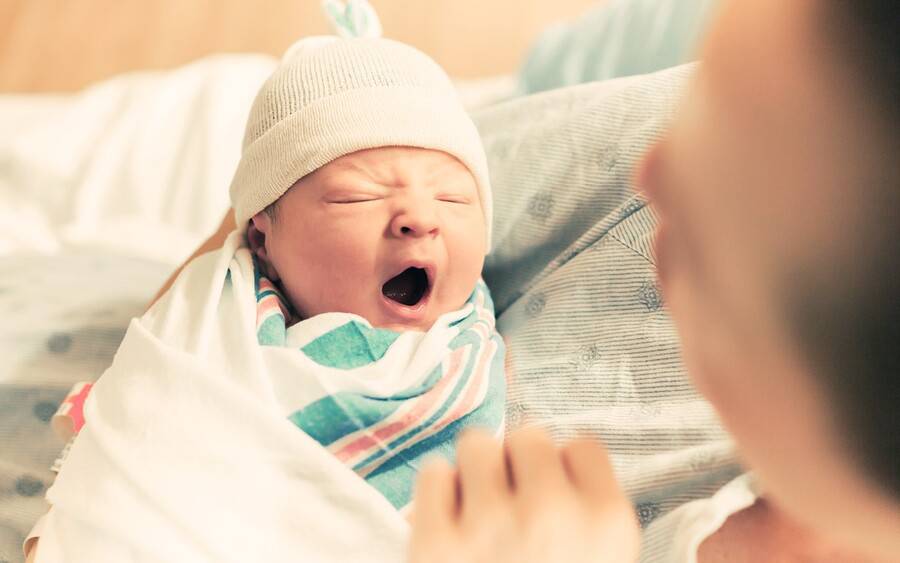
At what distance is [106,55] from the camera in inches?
60.6

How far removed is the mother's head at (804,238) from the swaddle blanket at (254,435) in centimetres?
38

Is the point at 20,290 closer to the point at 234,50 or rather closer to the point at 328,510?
the point at 328,510

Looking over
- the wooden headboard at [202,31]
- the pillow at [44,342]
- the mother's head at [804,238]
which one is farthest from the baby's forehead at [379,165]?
the wooden headboard at [202,31]

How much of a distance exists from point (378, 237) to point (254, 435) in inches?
8.5

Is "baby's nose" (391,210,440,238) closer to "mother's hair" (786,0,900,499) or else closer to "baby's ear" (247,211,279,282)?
"baby's ear" (247,211,279,282)

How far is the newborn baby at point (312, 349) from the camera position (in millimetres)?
547

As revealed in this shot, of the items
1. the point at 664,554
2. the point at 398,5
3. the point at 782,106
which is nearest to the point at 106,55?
the point at 398,5

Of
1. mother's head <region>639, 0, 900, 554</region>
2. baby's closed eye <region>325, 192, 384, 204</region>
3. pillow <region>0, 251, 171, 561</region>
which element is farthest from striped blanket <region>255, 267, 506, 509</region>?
mother's head <region>639, 0, 900, 554</region>

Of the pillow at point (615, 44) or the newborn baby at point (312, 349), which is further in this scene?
the pillow at point (615, 44)

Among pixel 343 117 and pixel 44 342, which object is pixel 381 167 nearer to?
pixel 343 117

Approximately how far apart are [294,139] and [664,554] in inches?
19.0

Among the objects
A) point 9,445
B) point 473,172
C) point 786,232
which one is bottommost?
point 9,445

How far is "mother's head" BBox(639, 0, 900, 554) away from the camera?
0.19 m

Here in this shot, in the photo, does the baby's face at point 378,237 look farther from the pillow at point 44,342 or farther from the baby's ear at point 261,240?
the pillow at point 44,342
